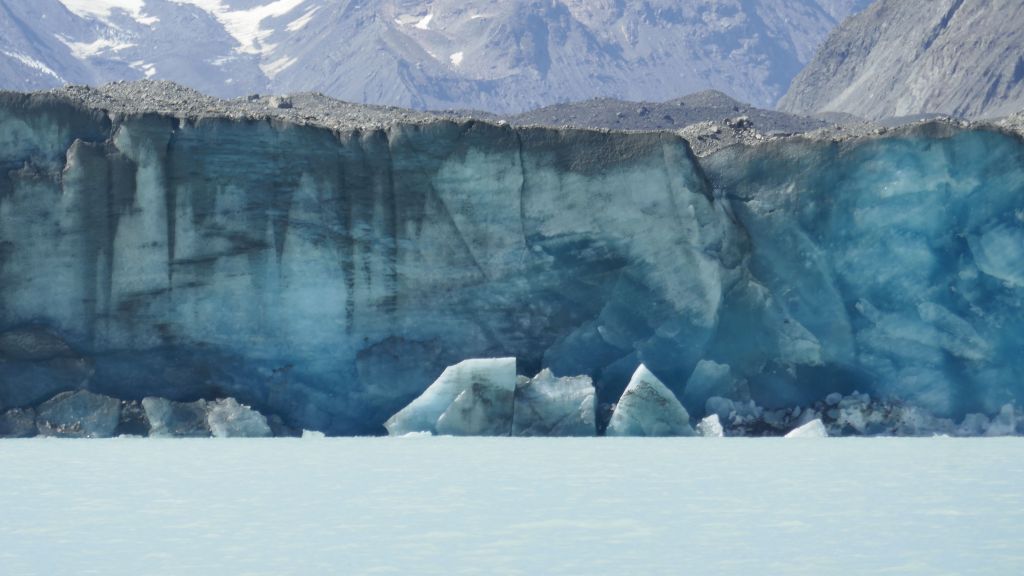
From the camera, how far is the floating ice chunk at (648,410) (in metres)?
18.1

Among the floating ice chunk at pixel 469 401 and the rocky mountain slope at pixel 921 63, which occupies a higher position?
the rocky mountain slope at pixel 921 63

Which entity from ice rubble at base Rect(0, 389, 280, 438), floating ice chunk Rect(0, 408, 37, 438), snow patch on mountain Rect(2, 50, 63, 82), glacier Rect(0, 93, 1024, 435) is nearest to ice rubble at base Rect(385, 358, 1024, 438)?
glacier Rect(0, 93, 1024, 435)

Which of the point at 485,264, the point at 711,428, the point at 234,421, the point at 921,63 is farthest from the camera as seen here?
the point at 921,63

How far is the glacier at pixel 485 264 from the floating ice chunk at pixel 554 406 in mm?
433

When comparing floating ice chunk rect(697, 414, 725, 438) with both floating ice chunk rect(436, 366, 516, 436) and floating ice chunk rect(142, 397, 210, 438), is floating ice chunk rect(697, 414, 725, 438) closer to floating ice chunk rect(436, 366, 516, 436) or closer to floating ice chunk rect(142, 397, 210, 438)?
floating ice chunk rect(436, 366, 516, 436)

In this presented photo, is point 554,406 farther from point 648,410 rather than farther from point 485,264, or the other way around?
point 485,264

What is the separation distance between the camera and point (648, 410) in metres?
18.2

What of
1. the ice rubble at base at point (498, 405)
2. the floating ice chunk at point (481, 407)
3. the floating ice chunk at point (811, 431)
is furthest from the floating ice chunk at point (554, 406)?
the floating ice chunk at point (811, 431)

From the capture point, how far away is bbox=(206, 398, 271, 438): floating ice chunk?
18438mm

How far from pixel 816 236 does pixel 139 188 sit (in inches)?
331

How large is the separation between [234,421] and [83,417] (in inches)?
73.0

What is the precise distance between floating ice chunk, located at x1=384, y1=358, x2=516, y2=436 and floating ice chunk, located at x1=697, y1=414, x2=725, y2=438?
2.27m
